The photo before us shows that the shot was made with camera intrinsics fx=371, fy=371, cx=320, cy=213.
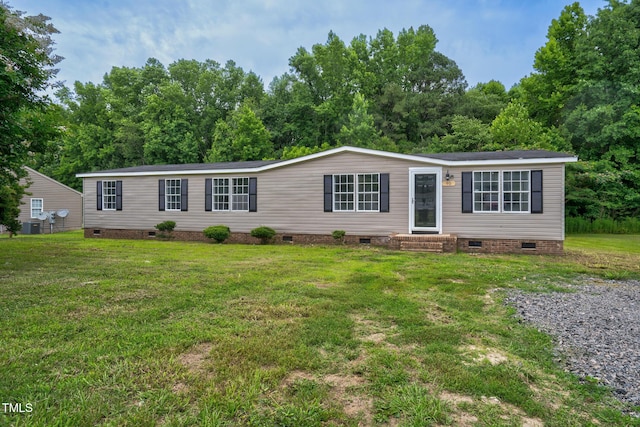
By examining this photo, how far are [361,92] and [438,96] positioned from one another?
617 cm

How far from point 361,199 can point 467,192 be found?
10.3 feet

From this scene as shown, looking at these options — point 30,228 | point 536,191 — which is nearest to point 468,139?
point 536,191

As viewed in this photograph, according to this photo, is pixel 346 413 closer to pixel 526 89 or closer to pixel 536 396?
pixel 536 396

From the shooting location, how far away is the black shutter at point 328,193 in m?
12.0

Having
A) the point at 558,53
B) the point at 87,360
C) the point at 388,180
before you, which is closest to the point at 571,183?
the point at 558,53

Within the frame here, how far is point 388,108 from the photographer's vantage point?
2961 centimetres

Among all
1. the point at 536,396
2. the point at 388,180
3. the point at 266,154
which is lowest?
the point at 536,396

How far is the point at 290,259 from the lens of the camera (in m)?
8.61

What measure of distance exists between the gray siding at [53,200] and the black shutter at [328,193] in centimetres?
2097

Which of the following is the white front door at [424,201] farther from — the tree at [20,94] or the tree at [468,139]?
the tree at [468,139]

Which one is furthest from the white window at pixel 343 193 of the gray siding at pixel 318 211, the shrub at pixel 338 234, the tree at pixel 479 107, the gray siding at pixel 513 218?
the tree at pixel 479 107

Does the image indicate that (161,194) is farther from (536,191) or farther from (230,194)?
(536,191)

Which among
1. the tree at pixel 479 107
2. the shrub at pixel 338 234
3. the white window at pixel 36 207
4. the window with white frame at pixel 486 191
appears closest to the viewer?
the window with white frame at pixel 486 191

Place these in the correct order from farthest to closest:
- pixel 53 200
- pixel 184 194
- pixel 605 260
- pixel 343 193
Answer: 1. pixel 53 200
2. pixel 184 194
3. pixel 343 193
4. pixel 605 260
